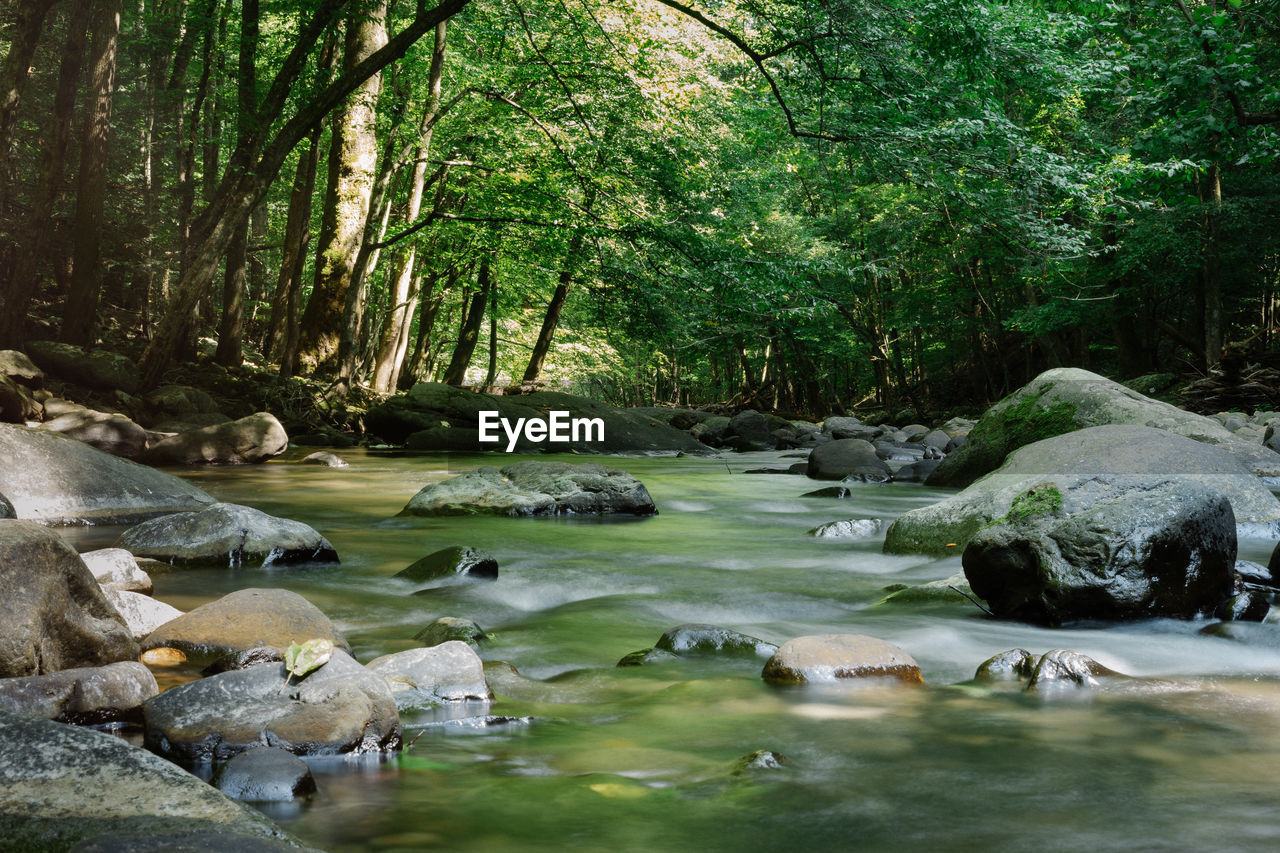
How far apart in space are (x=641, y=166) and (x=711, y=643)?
9.98 metres

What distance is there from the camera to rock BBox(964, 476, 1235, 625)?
4461 mm

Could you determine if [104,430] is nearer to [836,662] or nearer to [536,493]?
[536,493]

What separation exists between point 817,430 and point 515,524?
17089 mm

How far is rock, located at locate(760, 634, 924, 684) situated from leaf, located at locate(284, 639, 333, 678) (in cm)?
170

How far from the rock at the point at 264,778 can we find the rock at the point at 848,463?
1078 centimetres

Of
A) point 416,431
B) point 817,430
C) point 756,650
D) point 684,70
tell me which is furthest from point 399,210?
point 756,650

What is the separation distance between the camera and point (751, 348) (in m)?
38.1

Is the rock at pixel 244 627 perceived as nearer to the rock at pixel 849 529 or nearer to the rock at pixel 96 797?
the rock at pixel 96 797

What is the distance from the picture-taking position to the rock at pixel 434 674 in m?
3.23

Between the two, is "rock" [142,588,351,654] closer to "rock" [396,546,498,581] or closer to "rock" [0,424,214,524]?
"rock" [396,546,498,581]

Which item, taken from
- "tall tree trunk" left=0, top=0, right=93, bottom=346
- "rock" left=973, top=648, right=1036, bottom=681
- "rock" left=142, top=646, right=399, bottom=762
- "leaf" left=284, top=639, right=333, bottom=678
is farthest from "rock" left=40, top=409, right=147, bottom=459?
"rock" left=973, top=648, right=1036, bottom=681

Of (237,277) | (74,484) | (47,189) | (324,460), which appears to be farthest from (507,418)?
(74,484)

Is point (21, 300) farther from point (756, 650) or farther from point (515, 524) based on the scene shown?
point (756, 650)

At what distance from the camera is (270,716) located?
277cm
